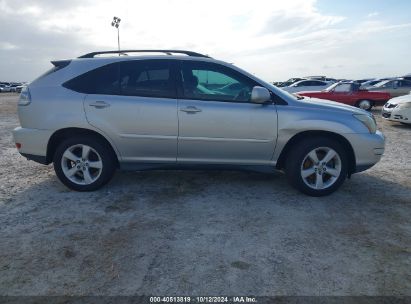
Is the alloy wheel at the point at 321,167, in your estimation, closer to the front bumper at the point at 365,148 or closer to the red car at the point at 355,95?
the front bumper at the point at 365,148

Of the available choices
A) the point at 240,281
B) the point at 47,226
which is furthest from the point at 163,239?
the point at 47,226

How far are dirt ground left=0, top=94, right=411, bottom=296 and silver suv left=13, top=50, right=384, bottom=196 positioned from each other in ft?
1.39

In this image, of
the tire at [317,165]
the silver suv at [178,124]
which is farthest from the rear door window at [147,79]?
the tire at [317,165]

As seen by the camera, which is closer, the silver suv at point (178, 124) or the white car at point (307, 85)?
the silver suv at point (178, 124)

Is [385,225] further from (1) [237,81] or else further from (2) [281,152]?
(1) [237,81]

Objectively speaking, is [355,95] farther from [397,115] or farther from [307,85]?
[307,85]

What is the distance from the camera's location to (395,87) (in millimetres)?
17359

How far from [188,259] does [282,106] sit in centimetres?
233

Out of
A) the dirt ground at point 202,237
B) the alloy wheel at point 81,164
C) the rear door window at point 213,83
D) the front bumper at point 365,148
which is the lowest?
the dirt ground at point 202,237

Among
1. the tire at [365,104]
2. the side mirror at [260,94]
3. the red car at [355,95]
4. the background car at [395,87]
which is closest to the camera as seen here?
the side mirror at [260,94]

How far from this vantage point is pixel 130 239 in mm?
3197

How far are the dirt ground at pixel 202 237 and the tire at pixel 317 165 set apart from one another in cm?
17

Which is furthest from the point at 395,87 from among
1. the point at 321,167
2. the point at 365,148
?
the point at 321,167

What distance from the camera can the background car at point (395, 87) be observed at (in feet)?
56.9
